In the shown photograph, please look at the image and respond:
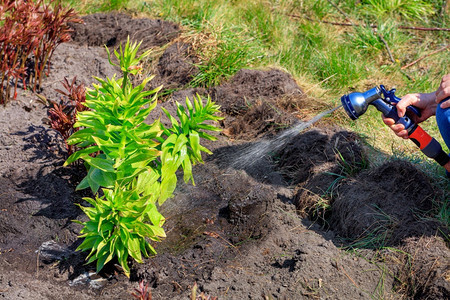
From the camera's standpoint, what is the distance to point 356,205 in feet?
10.7

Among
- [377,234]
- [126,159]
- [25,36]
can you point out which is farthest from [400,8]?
[126,159]

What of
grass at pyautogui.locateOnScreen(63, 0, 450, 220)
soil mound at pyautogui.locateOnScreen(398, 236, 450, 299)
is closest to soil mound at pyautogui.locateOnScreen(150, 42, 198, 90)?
grass at pyautogui.locateOnScreen(63, 0, 450, 220)

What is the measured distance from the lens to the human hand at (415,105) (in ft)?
10.2

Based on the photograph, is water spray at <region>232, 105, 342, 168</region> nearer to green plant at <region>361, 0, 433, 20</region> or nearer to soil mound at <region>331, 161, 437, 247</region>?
soil mound at <region>331, 161, 437, 247</region>

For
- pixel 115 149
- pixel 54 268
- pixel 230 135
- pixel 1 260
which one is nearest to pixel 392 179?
pixel 230 135

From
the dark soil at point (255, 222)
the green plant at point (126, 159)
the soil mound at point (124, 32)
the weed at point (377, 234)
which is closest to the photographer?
the green plant at point (126, 159)

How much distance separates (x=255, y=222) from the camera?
3312 millimetres

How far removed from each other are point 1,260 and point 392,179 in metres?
2.56

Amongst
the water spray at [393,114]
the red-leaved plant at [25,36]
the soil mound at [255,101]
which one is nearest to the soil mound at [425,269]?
the water spray at [393,114]

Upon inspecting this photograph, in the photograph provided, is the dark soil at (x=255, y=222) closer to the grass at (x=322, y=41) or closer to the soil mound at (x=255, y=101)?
the soil mound at (x=255, y=101)

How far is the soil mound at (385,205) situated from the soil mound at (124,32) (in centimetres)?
284

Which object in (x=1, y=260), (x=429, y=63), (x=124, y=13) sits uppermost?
(x=124, y=13)

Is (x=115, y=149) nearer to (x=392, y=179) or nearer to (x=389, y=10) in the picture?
(x=392, y=179)

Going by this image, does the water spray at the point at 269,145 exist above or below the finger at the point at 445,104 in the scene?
below
